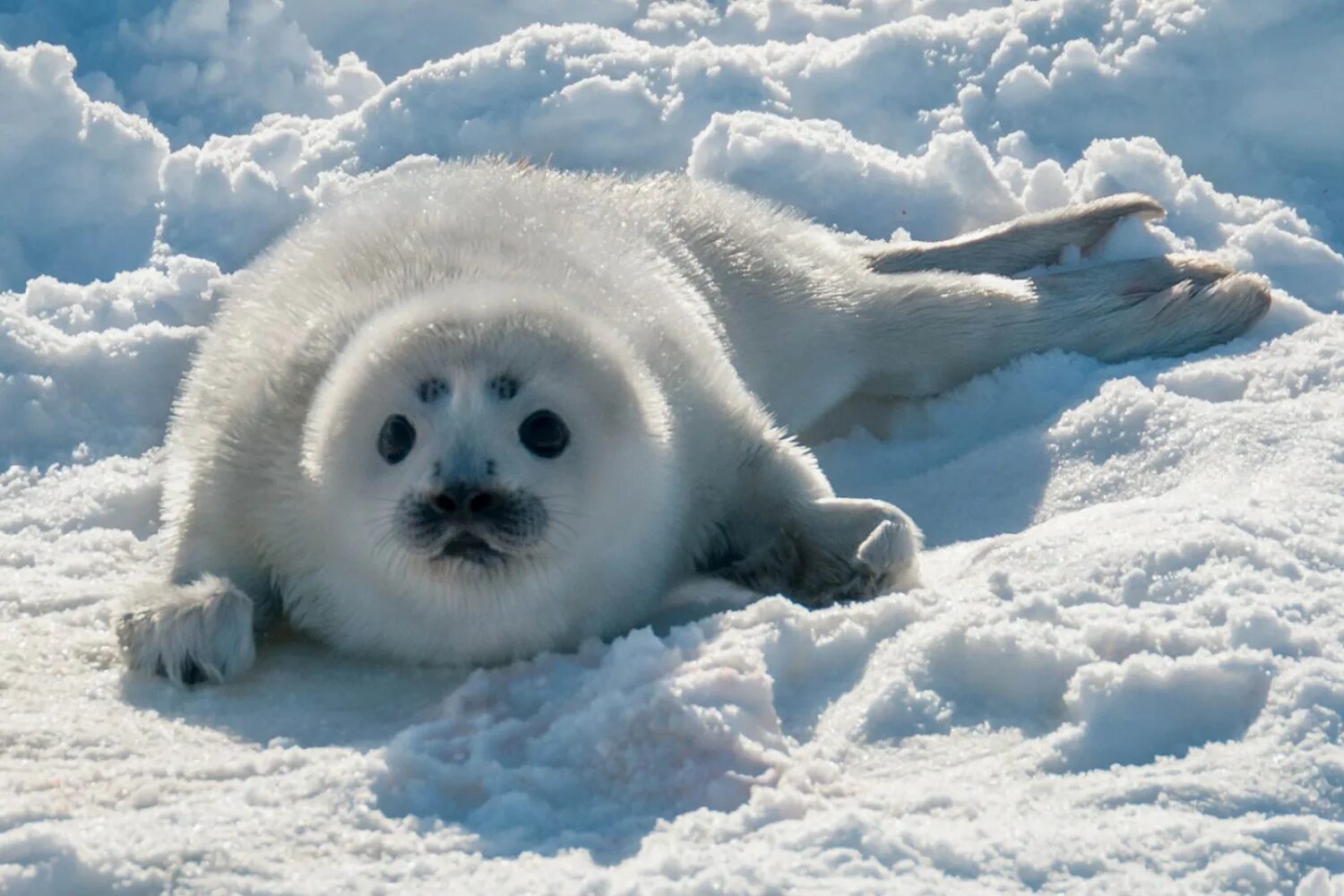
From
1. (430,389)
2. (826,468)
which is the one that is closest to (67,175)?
(826,468)

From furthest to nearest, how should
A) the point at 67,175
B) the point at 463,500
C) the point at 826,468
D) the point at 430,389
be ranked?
the point at 67,175 → the point at 826,468 → the point at 430,389 → the point at 463,500

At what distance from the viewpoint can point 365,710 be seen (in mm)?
2914

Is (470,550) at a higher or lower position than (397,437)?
lower

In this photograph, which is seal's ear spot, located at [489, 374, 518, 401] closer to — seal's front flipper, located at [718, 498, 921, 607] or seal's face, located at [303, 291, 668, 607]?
seal's face, located at [303, 291, 668, 607]

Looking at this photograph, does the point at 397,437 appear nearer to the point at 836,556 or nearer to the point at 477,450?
the point at 477,450

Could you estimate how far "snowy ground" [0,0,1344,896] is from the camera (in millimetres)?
2225

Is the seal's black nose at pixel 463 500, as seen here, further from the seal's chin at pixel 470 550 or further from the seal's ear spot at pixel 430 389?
the seal's ear spot at pixel 430 389

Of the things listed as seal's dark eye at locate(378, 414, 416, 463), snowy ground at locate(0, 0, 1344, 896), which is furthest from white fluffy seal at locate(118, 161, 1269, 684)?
snowy ground at locate(0, 0, 1344, 896)

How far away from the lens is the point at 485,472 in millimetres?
2807

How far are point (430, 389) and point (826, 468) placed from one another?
4.82 feet

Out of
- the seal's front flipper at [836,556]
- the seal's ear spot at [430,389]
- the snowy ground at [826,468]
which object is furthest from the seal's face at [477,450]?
the seal's front flipper at [836,556]

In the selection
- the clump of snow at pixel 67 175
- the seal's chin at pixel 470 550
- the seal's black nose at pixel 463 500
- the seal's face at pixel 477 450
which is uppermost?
the clump of snow at pixel 67 175

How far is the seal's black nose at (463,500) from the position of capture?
9.13ft

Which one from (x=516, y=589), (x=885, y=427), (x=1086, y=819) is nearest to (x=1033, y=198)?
(x=885, y=427)
